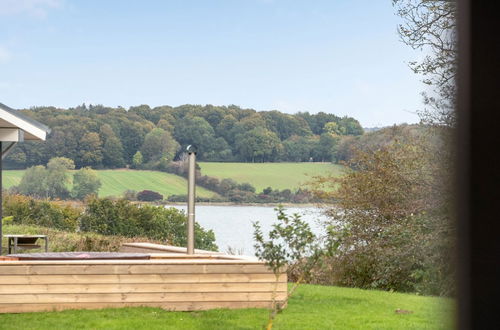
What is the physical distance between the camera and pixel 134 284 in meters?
8.64

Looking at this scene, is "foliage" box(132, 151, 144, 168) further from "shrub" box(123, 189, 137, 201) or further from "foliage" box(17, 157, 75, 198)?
→ "foliage" box(17, 157, 75, 198)

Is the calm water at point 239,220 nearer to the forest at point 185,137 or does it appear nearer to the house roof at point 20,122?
the forest at point 185,137

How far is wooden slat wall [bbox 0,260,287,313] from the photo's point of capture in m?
8.38

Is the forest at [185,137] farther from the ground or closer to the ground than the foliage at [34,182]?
farther from the ground

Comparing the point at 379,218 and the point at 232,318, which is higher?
the point at 379,218

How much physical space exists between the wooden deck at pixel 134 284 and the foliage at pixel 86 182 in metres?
16.2

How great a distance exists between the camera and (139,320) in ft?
26.1

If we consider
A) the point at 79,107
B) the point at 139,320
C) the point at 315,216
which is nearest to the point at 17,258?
the point at 139,320

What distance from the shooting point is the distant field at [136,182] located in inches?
896

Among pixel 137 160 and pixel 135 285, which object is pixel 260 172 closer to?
pixel 137 160

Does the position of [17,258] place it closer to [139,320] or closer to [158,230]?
[139,320]

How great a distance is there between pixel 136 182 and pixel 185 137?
2.26 meters

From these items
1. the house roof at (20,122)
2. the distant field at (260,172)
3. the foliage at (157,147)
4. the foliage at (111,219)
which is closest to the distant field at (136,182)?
the foliage at (157,147)

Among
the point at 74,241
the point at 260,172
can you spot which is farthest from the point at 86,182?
the point at 74,241
